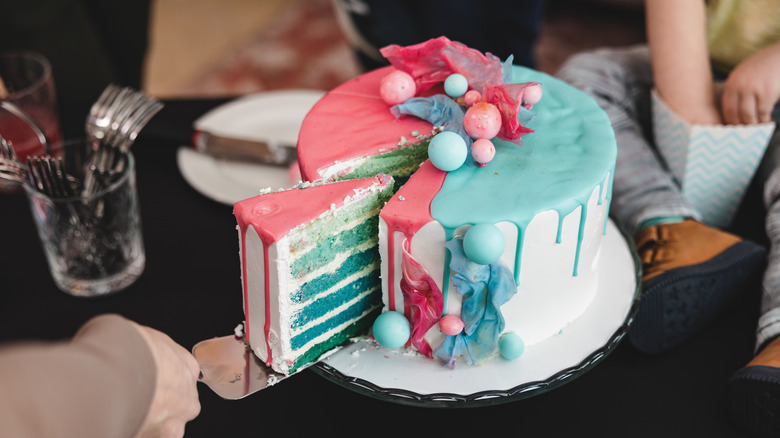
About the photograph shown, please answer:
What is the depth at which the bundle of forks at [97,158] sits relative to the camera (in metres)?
1.37

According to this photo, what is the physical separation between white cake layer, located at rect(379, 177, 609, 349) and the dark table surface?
0.45 feet

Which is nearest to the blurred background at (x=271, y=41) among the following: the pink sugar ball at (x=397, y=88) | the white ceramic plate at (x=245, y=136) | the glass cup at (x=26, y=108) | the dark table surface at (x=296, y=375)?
the white ceramic plate at (x=245, y=136)

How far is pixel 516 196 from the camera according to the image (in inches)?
45.3

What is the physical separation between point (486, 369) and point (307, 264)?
36 cm

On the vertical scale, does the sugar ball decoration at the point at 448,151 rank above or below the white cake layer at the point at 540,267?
above

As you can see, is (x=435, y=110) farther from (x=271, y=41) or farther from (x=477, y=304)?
(x=271, y=41)

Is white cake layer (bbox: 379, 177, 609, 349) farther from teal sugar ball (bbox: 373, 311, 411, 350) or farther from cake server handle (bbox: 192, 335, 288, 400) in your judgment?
cake server handle (bbox: 192, 335, 288, 400)

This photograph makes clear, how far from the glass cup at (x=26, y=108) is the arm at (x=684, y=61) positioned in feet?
4.72

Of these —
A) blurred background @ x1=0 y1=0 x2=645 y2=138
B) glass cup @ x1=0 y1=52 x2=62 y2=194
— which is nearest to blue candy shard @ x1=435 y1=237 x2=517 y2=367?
glass cup @ x1=0 y1=52 x2=62 y2=194

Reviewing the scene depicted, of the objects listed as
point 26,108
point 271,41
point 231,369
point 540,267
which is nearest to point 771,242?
point 540,267

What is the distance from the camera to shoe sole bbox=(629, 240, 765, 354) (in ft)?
4.39

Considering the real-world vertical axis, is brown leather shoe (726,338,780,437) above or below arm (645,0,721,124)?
below

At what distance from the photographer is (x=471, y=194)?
1156 mm

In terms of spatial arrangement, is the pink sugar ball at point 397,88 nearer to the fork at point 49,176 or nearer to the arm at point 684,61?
the fork at point 49,176
